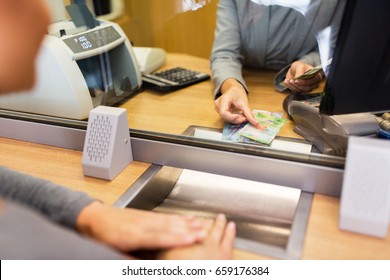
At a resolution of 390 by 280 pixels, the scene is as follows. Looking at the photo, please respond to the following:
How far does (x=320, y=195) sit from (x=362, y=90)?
0.69ft

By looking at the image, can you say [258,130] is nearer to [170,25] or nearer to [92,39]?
[92,39]

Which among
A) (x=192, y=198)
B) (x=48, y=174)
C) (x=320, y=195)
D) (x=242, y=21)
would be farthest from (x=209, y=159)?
(x=242, y=21)

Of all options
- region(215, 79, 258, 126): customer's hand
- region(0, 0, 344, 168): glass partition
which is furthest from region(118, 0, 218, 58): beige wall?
region(215, 79, 258, 126): customer's hand

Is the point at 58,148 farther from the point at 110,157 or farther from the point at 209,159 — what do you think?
the point at 209,159

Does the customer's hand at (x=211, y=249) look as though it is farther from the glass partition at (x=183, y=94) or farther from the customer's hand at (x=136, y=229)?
the glass partition at (x=183, y=94)

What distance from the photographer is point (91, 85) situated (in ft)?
3.27

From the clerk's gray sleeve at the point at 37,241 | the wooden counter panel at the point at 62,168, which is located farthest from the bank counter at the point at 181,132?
the clerk's gray sleeve at the point at 37,241

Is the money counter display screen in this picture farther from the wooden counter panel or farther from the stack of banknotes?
the stack of banknotes

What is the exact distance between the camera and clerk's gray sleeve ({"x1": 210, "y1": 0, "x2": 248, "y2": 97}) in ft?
3.94

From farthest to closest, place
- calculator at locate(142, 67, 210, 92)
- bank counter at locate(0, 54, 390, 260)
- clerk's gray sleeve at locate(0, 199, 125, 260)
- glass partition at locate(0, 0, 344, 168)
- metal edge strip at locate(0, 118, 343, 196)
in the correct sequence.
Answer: calculator at locate(142, 67, 210, 92) → glass partition at locate(0, 0, 344, 168) → metal edge strip at locate(0, 118, 343, 196) → bank counter at locate(0, 54, 390, 260) → clerk's gray sleeve at locate(0, 199, 125, 260)

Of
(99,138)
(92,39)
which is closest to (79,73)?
(92,39)

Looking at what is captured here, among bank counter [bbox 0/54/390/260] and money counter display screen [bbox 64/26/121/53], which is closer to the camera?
bank counter [bbox 0/54/390/260]

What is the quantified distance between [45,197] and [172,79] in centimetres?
67

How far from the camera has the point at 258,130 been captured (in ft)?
2.79
